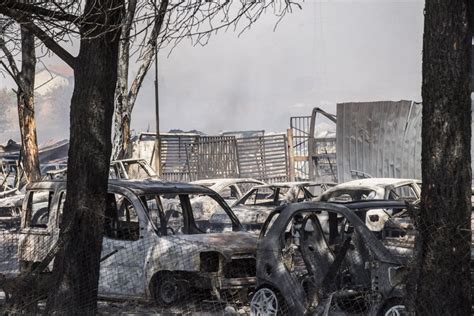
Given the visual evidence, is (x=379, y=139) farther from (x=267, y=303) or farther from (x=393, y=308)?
(x=393, y=308)

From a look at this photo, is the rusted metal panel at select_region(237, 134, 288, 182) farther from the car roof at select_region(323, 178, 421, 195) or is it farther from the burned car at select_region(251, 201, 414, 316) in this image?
the burned car at select_region(251, 201, 414, 316)

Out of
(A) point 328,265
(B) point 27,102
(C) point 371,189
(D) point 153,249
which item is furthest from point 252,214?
(B) point 27,102

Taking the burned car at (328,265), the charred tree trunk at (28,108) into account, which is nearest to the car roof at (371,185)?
the burned car at (328,265)

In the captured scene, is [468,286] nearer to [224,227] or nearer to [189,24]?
[189,24]

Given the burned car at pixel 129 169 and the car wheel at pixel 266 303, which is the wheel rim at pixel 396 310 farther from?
the burned car at pixel 129 169

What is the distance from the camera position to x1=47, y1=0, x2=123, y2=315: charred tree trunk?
7402 millimetres

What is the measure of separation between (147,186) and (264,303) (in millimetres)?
2657

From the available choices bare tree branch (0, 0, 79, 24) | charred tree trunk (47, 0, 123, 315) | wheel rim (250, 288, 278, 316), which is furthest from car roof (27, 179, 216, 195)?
bare tree branch (0, 0, 79, 24)

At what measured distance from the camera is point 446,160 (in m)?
5.49

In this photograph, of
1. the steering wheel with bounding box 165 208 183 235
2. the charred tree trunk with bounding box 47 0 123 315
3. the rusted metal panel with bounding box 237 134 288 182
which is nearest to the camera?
the charred tree trunk with bounding box 47 0 123 315

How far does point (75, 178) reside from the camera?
7.48m

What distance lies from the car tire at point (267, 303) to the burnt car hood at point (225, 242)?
1.03 metres

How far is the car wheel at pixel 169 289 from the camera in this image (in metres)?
9.58

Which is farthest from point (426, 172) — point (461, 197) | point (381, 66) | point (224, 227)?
point (381, 66)
